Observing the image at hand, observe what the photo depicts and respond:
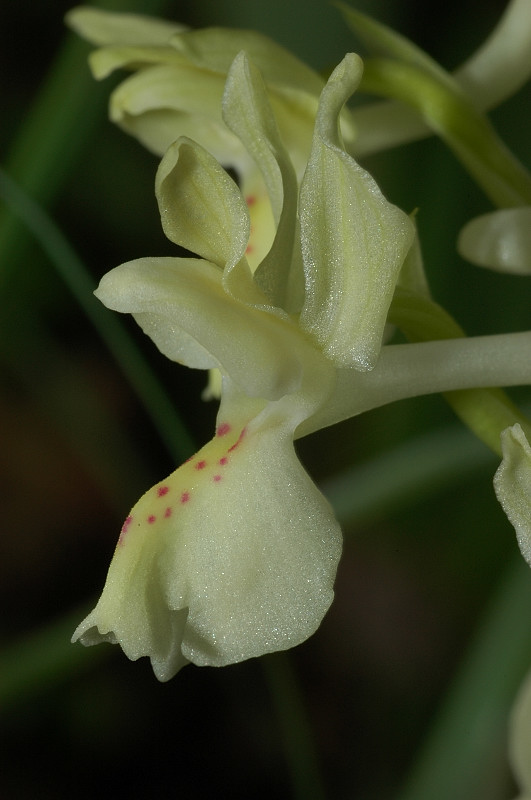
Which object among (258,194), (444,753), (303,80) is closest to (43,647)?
(444,753)

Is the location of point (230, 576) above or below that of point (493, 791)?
above

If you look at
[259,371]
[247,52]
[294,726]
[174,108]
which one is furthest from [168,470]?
[259,371]

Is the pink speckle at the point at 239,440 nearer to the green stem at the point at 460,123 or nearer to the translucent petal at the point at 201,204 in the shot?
the translucent petal at the point at 201,204

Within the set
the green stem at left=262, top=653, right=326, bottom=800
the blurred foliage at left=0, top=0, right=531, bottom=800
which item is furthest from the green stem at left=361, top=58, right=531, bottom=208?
the green stem at left=262, top=653, right=326, bottom=800

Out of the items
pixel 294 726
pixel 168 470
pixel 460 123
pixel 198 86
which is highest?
pixel 198 86

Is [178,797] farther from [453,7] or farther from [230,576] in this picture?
[453,7]

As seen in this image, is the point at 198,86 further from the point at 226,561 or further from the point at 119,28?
the point at 226,561
